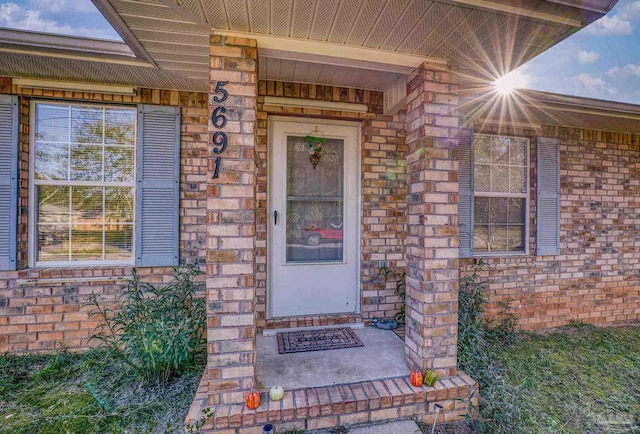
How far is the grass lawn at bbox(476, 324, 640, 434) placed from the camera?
1.91 meters

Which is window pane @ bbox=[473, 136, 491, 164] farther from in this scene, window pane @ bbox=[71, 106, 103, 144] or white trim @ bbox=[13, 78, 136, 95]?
window pane @ bbox=[71, 106, 103, 144]

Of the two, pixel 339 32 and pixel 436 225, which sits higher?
pixel 339 32

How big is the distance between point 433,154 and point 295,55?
3.94ft

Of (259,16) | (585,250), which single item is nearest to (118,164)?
(259,16)

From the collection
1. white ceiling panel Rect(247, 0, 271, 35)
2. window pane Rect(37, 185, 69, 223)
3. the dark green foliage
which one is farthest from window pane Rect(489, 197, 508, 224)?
window pane Rect(37, 185, 69, 223)

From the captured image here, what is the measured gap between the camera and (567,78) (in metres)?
5.56

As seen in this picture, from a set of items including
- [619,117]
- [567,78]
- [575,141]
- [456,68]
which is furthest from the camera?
[567,78]

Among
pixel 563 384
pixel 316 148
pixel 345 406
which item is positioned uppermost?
pixel 316 148

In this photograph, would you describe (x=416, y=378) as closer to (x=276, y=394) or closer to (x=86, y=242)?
(x=276, y=394)

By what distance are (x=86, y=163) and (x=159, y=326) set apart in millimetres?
1807

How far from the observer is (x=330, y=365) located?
85.3 inches

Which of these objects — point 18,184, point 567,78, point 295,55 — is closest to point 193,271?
point 18,184

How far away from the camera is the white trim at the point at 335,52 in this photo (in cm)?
187

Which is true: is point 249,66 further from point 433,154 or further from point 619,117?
point 619,117
